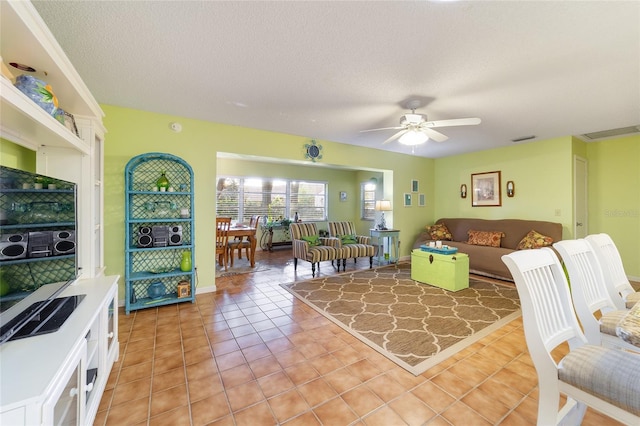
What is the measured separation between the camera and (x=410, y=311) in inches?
115

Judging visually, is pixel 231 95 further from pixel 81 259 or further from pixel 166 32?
pixel 81 259

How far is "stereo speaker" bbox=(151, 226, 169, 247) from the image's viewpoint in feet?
9.94

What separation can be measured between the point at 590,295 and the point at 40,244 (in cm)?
340

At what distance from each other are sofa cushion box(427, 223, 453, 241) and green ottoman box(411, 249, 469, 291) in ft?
5.31

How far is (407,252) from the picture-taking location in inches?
228

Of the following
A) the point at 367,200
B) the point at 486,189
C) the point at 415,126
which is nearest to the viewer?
the point at 415,126

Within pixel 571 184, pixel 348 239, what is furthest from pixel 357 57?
pixel 571 184

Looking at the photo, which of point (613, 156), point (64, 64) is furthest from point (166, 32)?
point (613, 156)

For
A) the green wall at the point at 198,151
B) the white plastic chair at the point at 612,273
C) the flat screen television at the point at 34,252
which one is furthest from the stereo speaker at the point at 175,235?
the white plastic chair at the point at 612,273

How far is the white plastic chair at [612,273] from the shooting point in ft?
6.02

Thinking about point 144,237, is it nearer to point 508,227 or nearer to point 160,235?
point 160,235

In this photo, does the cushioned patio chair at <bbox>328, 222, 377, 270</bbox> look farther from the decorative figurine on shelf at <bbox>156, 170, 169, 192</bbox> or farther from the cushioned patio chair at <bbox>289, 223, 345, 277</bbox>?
the decorative figurine on shelf at <bbox>156, 170, 169, 192</bbox>

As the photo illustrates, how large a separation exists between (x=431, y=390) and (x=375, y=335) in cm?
74

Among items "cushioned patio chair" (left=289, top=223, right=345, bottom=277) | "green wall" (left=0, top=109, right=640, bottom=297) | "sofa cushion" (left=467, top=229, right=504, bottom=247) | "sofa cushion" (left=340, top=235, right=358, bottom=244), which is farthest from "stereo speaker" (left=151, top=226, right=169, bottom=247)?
"sofa cushion" (left=467, top=229, right=504, bottom=247)
